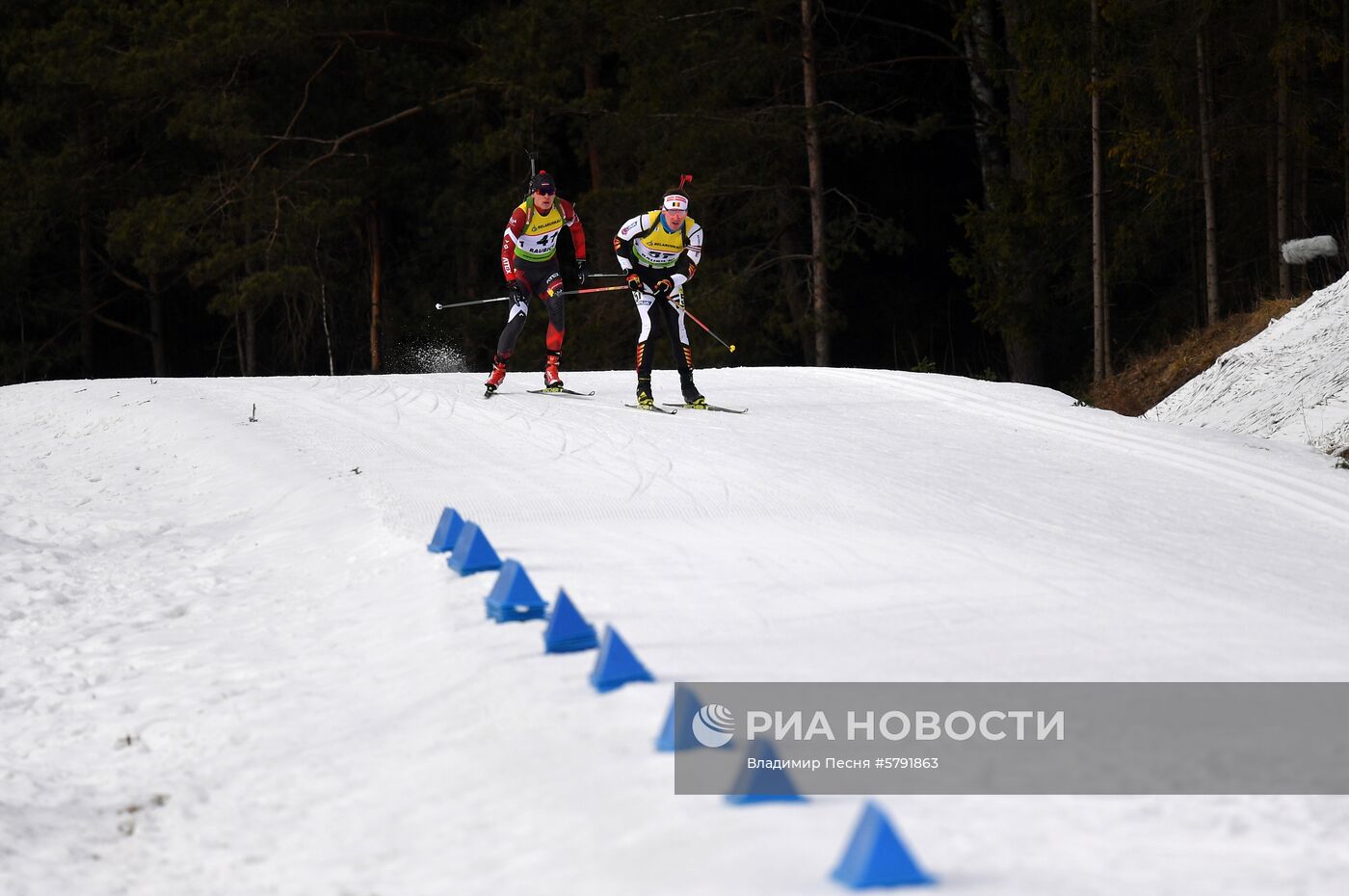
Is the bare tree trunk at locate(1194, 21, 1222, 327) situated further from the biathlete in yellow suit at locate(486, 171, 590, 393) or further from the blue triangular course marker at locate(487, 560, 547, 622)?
the blue triangular course marker at locate(487, 560, 547, 622)

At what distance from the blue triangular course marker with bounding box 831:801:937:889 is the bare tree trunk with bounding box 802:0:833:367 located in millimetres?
24217

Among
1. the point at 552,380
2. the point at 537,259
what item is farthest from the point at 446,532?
the point at 552,380

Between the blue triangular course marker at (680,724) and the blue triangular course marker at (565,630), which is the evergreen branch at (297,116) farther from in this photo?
the blue triangular course marker at (680,724)

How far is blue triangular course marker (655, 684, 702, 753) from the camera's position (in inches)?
175

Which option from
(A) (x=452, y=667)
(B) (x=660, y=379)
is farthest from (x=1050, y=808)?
(B) (x=660, y=379)

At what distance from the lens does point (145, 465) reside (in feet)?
36.8

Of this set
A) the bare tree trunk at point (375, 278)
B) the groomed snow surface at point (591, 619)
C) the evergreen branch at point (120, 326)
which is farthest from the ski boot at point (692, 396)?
the evergreen branch at point (120, 326)

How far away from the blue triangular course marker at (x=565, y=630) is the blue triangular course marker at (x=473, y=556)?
1335 mm

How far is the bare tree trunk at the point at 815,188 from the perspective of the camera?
1059 inches

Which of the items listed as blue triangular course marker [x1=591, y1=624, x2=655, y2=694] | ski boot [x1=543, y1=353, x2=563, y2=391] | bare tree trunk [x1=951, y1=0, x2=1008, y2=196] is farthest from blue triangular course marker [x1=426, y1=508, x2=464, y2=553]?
bare tree trunk [x1=951, y1=0, x2=1008, y2=196]

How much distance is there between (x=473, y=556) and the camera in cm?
678

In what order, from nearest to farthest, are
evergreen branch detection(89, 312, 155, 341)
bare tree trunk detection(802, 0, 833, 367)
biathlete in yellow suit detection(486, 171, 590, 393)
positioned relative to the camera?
biathlete in yellow suit detection(486, 171, 590, 393), bare tree trunk detection(802, 0, 833, 367), evergreen branch detection(89, 312, 155, 341)

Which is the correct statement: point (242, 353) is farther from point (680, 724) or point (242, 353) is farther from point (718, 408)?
point (680, 724)

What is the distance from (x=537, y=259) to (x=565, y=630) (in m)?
8.99
